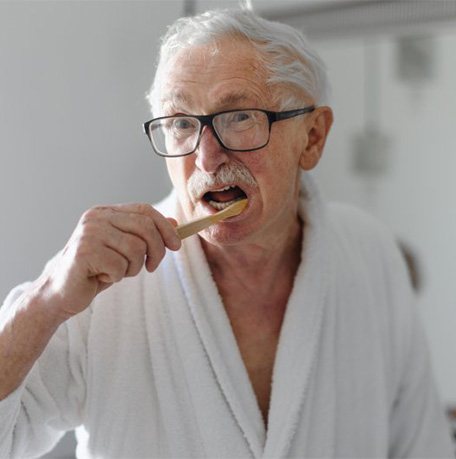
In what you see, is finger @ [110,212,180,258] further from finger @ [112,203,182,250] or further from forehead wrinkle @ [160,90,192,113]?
forehead wrinkle @ [160,90,192,113]

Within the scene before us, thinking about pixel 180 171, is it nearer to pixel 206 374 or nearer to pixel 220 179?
pixel 220 179

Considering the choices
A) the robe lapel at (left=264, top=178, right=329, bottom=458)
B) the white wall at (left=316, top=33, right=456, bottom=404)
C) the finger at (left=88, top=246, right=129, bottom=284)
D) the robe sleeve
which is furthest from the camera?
the white wall at (left=316, top=33, right=456, bottom=404)

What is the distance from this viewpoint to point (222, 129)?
37.5 inches

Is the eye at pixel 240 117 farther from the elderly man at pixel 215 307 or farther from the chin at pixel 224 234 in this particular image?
the chin at pixel 224 234

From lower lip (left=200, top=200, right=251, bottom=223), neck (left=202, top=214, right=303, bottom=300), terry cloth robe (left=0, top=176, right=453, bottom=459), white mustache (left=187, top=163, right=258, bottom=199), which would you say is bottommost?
terry cloth robe (left=0, top=176, right=453, bottom=459)

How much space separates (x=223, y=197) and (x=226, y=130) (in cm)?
9

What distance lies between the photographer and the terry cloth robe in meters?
0.98

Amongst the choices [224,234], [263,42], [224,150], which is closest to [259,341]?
[224,234]

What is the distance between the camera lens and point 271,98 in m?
0.99

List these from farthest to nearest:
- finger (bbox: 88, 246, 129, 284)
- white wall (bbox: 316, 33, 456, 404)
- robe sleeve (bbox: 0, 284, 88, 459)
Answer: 1. white wall (bbox: 316, 33, 456, 404)
2. robe sleeve (bbox: 0, 284, 88, 459)
3. finger (bbox: 88, 246, 129, 284)

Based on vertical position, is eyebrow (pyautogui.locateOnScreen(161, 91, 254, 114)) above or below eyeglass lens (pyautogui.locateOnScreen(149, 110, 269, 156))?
above

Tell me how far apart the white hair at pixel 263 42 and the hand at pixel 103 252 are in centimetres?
27

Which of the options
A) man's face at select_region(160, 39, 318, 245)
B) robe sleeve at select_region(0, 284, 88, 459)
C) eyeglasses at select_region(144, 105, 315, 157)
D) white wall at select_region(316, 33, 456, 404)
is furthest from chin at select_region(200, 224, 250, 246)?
white wall at select_region(316, 33, 456, 404)

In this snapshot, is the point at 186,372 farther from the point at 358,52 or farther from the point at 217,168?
the point at 358,52
